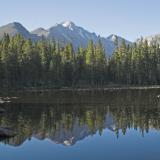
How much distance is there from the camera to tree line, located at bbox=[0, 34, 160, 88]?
141 metres

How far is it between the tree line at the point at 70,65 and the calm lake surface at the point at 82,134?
7569cm

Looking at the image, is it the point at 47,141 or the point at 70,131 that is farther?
the point at 70,131

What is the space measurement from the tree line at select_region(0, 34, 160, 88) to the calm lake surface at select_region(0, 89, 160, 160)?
7569 centimetres

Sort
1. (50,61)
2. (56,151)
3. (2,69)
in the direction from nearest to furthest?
(56,151), (2,69), (50,61)

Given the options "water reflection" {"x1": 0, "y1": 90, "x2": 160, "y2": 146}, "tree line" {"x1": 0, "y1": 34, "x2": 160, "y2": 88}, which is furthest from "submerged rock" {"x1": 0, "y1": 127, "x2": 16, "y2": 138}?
"tree line" {"x1": 0, "y1": 34, "x2": 160, "y2": 88}

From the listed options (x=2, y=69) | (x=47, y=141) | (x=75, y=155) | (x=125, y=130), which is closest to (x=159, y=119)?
(x=125, y=130)

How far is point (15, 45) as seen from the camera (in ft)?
477

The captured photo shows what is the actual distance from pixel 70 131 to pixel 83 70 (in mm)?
121407

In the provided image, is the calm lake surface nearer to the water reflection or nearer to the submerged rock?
the water reflection

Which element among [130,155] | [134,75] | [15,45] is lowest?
[130,155]

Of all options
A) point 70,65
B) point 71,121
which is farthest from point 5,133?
point 70,65

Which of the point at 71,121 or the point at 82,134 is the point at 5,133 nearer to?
the point at 82,134

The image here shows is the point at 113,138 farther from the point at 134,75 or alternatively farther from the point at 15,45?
the point at 134,75

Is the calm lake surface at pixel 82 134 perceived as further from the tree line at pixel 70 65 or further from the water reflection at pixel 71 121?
the tree line at pixel 70 65
